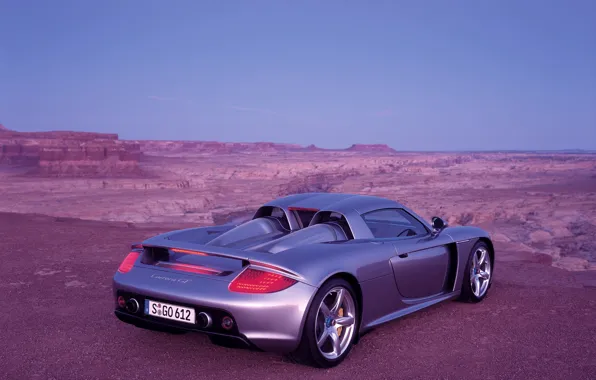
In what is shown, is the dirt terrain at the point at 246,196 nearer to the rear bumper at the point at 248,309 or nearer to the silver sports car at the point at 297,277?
the silver sports car at the point at 297,277

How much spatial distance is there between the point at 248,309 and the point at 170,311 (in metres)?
0.57

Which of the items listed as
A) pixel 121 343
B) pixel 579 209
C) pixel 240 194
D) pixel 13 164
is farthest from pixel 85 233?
pixel 13 164

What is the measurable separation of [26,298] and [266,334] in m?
3.48

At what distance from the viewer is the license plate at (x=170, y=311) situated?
11.6 feet

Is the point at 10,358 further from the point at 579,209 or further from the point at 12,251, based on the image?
the point at 579,209

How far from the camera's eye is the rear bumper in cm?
340

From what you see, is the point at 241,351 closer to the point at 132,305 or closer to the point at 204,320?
the point at 204,320

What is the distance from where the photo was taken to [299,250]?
152 inches

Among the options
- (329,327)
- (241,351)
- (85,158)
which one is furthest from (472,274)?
(85,158)

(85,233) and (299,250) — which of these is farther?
(85,233)

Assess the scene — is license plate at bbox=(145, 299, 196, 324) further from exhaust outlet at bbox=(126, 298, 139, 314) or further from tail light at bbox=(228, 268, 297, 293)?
tail light at bbox=(228, 268, 297, 293)

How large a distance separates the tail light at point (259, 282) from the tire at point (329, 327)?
0.83 ft

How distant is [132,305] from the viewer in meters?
3.79

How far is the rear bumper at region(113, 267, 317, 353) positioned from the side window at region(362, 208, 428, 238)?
166cm
